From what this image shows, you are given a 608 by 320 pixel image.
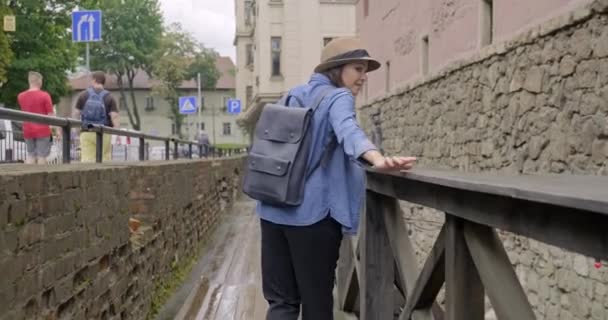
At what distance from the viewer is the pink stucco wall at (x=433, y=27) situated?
30.0ft

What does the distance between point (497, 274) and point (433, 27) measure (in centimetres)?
1234

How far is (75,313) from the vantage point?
414cm

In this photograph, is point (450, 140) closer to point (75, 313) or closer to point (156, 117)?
point (75, 313)

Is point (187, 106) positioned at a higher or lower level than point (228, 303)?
higher

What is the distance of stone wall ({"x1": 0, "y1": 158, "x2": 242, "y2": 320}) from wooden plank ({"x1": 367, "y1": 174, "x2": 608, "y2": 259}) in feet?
5.30

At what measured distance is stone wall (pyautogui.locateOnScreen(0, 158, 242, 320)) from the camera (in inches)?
125

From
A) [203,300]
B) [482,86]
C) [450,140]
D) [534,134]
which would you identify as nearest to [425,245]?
[450,140]

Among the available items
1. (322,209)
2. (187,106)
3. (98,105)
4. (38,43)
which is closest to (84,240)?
(322,209)

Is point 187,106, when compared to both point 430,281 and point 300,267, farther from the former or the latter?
point 430,281

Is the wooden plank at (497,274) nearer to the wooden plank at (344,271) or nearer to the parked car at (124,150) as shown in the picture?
the wooden plank at (344,271)

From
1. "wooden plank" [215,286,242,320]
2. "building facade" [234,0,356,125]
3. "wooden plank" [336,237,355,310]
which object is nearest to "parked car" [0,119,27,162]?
"wooden plank" [215,286,242,320]

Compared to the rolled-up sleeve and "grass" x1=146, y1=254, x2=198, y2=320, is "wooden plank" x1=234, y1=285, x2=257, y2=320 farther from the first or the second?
the rolled-up sleeve

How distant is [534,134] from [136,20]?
58038mm

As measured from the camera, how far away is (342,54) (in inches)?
150
